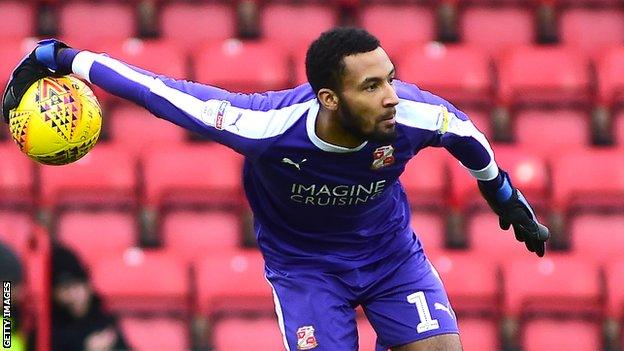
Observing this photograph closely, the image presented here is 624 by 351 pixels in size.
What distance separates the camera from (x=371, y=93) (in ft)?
16.5

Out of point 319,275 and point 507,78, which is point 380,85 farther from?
point 507,78

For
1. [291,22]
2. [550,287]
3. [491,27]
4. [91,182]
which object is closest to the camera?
[550,287]

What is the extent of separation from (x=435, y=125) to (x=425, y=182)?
309 cm

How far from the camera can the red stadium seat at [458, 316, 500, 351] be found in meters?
7.82

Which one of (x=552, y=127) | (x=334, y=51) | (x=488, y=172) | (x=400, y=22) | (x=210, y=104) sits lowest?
(x=552, y=127)

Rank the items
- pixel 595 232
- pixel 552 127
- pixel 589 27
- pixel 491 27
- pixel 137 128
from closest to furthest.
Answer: pixel 595 232 → pixel 137 128 → pixel 552 127 → pixel 491 27 → pixel 589 27

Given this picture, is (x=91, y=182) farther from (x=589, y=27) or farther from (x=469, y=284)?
(x=589, y=27)

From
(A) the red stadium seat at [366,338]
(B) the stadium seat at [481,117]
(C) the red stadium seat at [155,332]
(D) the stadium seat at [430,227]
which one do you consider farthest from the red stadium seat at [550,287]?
(C) the red stadium seat at [155,332]

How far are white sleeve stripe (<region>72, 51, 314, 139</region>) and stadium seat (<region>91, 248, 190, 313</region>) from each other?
2621mm

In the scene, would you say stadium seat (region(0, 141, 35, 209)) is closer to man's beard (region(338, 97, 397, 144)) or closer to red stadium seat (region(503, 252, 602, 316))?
red stadium seat (region(503, 252, 602, 316))

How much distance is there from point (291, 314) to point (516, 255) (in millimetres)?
3106

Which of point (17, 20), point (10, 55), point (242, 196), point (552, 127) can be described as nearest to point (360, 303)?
point (242, 196)

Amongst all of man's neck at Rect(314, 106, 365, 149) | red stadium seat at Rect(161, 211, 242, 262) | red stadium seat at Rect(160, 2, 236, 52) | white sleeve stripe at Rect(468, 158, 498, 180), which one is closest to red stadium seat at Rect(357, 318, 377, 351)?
red stadium seat at Rect(161, 211, 242, 262)

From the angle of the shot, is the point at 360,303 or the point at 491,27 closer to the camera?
the point at 360,303
